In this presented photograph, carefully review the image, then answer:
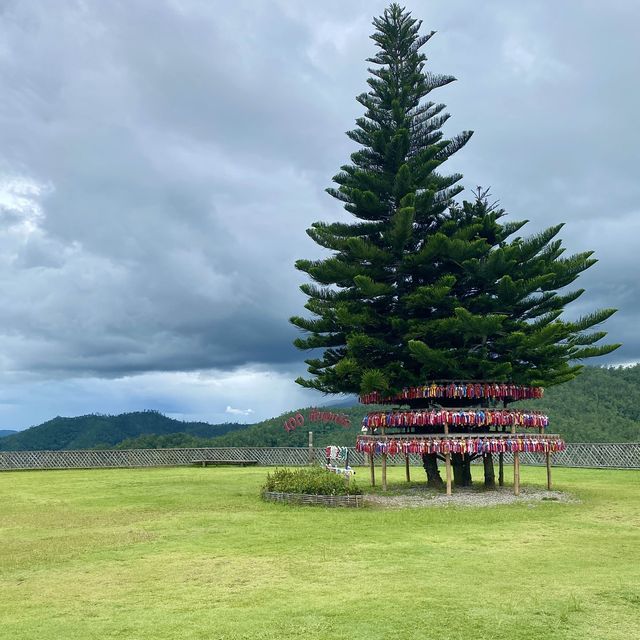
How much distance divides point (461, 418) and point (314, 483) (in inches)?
207

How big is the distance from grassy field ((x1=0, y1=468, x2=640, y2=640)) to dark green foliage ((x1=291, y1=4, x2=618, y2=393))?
540cm

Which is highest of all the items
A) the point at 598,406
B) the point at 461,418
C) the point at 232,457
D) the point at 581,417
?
the point at 598,406

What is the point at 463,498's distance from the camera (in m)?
20.3

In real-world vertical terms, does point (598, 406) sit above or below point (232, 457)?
above

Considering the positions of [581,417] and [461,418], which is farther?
[581,417]

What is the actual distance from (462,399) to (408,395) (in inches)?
111

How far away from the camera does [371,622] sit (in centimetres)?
753

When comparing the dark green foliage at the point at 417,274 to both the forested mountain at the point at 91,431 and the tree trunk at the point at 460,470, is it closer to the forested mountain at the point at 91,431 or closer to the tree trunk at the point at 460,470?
the tree trunk at the point at 460,470

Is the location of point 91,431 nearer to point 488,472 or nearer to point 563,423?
point 563,423

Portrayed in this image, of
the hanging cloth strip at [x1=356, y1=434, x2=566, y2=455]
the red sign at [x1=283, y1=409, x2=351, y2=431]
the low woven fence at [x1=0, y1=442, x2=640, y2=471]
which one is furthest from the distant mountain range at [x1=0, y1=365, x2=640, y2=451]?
the hanging cloth strip at [x1=356, y1=434, x2=566, y2=455]

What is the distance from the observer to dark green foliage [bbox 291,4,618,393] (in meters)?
21.8

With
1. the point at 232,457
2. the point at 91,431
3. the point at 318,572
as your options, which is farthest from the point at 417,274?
the point at 91,431

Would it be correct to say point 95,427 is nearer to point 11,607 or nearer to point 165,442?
point 165,442

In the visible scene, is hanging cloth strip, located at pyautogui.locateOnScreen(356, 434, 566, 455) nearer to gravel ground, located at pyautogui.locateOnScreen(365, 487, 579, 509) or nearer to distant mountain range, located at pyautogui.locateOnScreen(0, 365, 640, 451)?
gravel ground, located at pyautogui.locateOnScreen(365, 487, 579, 509)
